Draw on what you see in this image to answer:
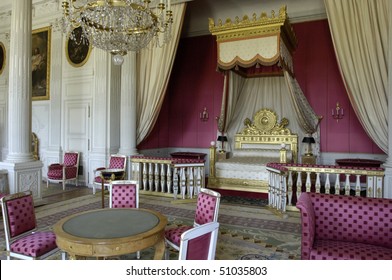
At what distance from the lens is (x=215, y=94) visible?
26.2 feet

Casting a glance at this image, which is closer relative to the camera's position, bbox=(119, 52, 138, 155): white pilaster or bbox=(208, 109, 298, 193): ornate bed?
bbox=(208, 109, 298, 193): ornate bed

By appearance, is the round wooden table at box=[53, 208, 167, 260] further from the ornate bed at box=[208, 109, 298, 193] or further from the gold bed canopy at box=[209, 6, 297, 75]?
the ornate bed at box=[208, 109, 298, 193]

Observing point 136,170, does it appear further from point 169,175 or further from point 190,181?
point 190,181

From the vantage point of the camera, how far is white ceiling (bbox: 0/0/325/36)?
22.6 ft

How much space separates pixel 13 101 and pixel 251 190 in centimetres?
462

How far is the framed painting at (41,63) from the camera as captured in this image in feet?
25.3

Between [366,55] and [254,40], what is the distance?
1749mm

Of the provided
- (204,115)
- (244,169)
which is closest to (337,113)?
(244,169)

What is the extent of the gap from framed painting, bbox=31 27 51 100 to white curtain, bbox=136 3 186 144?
9.28 ft

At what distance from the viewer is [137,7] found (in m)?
3.53

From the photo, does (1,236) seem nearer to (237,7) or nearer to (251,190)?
(251,190)

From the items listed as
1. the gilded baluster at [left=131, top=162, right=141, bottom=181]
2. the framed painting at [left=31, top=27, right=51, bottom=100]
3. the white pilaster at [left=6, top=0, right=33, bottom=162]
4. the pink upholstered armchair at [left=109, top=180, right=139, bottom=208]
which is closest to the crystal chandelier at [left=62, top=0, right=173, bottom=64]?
the white pilaster at [left=6, top=0, right=33, bottom=162]

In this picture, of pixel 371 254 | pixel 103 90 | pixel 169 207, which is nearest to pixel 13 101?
pixel 103 90

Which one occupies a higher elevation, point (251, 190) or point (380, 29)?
point (380, 29)
